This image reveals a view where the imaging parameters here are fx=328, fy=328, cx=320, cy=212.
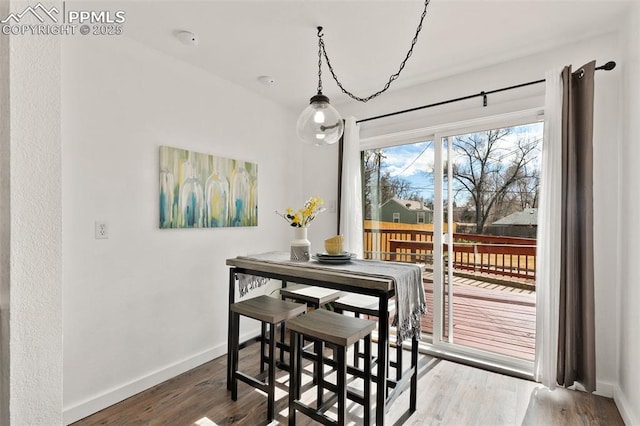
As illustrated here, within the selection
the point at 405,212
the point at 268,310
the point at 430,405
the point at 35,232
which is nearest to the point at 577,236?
the point at 405,212

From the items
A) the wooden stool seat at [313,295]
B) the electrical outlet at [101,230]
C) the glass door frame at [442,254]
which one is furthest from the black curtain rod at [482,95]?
the electrical outlet at [101,230]

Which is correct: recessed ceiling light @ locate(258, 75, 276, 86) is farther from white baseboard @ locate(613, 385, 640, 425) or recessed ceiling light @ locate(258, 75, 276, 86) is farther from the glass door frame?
white baseboard @ locate(613, 385, 640, 425)

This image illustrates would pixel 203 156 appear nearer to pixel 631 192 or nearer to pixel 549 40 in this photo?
pixel 549 40

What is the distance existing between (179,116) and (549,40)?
9.23 feet

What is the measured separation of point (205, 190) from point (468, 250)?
2359 mm

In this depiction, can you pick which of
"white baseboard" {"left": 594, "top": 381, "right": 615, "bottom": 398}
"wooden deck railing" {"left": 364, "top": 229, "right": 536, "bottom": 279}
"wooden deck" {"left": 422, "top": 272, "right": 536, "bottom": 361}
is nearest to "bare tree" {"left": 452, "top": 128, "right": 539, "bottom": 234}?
"wooden deck railing" {"left": 364, "top": 229, "right": 536, "bottom": 279}

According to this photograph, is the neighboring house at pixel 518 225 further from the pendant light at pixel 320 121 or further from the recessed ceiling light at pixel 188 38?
the recessed ceiling light at pixel 188 38

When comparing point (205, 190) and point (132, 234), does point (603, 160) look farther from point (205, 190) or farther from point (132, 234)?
point (132, 234)

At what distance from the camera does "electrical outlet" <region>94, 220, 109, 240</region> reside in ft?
7.04

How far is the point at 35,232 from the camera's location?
929mm

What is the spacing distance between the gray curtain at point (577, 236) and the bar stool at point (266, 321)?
1.80 meters

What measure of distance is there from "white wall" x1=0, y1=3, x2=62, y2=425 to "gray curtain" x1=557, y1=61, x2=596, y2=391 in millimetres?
2762

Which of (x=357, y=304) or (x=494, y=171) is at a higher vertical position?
(x=494, y=171)

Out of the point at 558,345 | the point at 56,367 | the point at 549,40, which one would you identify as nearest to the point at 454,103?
the point at 549,40
